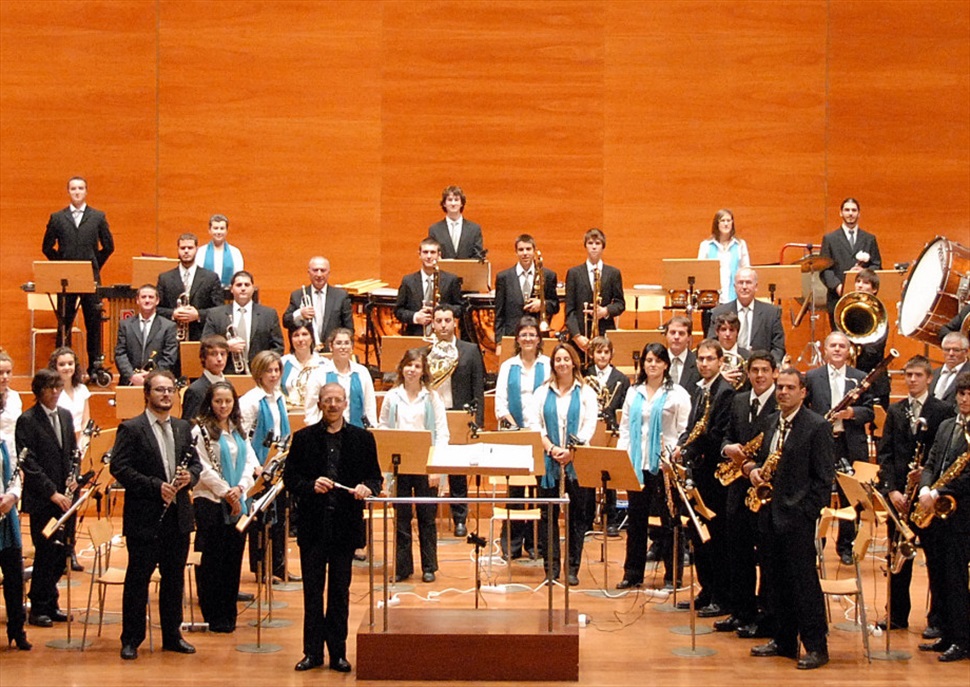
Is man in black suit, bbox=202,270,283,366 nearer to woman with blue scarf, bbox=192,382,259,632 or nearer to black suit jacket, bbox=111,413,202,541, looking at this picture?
woman with blue scarf, bbox=192,382,259,632

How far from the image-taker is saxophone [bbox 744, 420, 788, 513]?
269 inches

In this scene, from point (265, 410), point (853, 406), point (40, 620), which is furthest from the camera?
point (853, 406)

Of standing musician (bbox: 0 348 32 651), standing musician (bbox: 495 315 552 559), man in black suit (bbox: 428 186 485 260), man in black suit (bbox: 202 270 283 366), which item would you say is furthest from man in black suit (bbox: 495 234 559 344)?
standing musician (bbox: 0 348 32 651)

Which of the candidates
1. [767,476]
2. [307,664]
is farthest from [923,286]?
[307,664]

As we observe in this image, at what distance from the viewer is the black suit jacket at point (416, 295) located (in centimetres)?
1026

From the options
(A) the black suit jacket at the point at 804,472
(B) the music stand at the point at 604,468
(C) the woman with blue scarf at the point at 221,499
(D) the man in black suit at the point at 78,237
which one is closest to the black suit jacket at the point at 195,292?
(D) the man in black suit at the point at 78,237

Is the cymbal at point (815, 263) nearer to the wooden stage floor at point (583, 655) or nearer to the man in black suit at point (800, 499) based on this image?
the wooden stage floor at point (583, 655)

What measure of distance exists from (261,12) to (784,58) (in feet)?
15.7

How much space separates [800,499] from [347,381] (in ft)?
10.1

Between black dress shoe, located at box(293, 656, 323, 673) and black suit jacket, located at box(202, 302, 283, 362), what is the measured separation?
3299 millimetres

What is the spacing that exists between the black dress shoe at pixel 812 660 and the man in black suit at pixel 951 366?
1.82 metres

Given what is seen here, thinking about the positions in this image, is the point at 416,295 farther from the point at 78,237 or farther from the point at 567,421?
the point at 78,237

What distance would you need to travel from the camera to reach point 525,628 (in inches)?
263

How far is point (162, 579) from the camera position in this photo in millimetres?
6988
